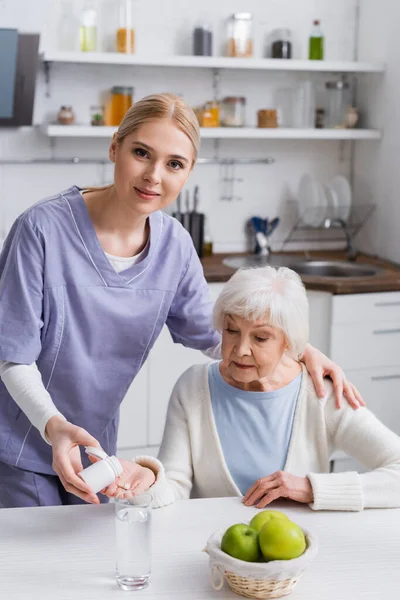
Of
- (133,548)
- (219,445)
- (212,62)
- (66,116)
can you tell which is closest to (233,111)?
(212,62)

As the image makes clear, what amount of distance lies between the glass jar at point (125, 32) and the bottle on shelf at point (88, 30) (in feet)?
0.34

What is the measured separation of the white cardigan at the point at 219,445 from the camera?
1.78 metres

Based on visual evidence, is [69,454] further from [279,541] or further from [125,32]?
[125,32]

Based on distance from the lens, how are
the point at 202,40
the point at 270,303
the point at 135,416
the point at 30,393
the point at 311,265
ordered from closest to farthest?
the point at 30,393 < the point at 270,303 < the point at 135,416 < the point at 202,40 < the point at 311,265

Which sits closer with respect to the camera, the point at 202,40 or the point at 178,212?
the point at 202,40

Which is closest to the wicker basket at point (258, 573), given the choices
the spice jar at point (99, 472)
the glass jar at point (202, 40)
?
the spice jar at point (99, 472)

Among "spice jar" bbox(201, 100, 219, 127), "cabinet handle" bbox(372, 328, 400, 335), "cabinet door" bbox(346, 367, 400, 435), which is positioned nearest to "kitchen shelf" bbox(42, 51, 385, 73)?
"spice jar" bbox(201, 100, 219, 127)

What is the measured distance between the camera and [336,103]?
12.8 ft

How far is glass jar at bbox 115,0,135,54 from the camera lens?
349cm

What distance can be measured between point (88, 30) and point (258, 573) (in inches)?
106

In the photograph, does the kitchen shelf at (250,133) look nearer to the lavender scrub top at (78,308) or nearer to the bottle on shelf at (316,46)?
the bottle on shelf at (316,46)

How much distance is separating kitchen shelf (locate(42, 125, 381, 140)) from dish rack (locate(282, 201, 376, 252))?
1.06 feet

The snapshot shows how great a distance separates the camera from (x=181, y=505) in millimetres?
1620

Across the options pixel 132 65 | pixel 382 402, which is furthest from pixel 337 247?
pixel 132 65
